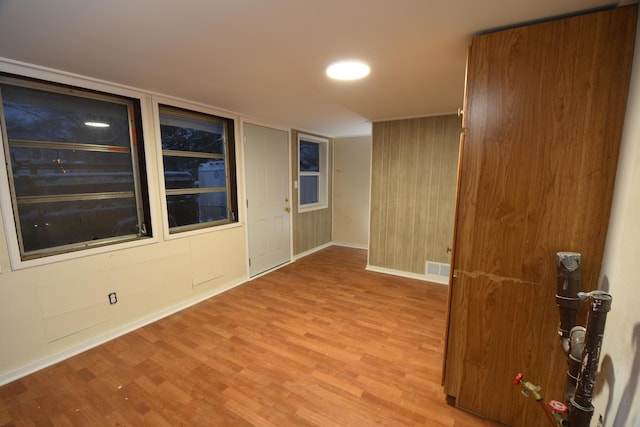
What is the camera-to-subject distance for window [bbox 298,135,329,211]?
16.2 feet

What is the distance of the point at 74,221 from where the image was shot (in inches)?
87.2

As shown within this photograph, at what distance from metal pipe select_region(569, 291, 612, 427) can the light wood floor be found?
824 mm

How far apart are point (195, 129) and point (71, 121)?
3.67 feet

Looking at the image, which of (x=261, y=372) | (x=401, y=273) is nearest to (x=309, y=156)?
(x=401, y=273)

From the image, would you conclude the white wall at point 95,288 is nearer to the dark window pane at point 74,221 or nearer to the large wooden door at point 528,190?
the dark window pane at point 74,221

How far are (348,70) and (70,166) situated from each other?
2.36m

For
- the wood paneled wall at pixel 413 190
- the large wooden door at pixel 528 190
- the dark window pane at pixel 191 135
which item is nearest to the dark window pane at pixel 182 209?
the dark window pane at pixel 191 135

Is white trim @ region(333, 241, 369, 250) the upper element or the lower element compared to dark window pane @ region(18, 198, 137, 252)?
lower

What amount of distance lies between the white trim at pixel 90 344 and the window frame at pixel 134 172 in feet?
2.40

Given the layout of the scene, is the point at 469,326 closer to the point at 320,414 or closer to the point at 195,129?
the point at 320,414

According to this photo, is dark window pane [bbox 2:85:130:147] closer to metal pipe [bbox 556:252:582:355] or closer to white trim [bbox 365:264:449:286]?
metal pipe [bbox 556:252:582:355]

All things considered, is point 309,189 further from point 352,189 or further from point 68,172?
point 68,172

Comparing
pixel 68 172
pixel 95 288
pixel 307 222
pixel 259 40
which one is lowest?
pixel 95 288

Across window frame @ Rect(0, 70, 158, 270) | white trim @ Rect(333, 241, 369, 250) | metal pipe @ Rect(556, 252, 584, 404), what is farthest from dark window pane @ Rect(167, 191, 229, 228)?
metal pipe @ Rect(556, 252, 584, 404)
